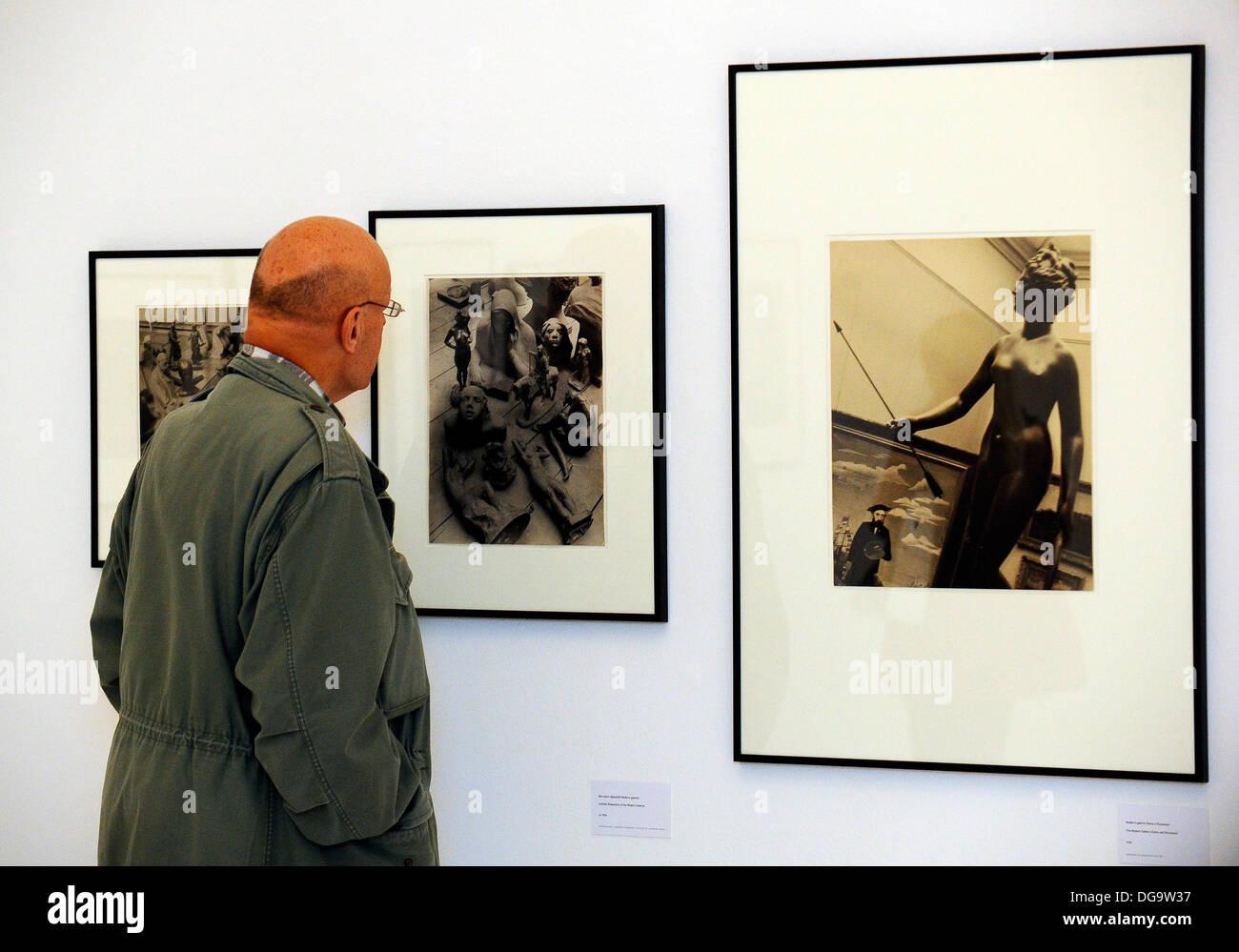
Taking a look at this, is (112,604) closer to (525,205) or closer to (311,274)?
(311,274)

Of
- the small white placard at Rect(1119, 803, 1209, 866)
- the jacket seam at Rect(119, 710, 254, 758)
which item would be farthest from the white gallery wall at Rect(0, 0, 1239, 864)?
the jacket seam at Rect(119, 710, 254, 758)

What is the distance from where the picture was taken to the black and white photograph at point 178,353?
1.62 m

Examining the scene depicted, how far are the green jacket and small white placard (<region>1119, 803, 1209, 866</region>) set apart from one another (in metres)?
1.02

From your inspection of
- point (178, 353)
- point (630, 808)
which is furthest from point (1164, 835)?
point (178, 353)

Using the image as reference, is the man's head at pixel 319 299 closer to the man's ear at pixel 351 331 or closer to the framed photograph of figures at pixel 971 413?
the man's ear at pixel 351 331

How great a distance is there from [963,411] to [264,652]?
102cm

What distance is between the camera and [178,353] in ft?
5.34

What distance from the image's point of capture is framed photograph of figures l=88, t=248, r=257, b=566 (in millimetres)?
1617

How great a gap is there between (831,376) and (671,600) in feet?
1.42

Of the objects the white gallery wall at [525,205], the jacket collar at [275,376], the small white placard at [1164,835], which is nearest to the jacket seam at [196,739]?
the jacket collar at [275,376]

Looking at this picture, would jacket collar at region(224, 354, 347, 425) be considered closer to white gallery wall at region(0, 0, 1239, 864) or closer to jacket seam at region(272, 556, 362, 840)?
jacket seam at region(272, 556, 362, 840)
